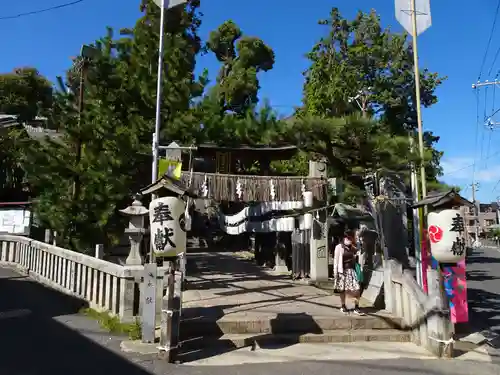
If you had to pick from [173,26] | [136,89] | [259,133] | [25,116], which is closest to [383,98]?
[173,26]

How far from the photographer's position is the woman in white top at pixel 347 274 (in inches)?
357

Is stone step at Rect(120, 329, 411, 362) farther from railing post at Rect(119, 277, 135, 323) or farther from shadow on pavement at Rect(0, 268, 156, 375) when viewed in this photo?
railing post at Rect(119, 277, 135, 323)

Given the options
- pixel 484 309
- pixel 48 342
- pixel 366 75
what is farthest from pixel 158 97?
pixel 366 75

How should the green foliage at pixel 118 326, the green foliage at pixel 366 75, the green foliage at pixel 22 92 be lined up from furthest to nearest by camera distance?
the green foliage at pixel 22 92
the green foliage at pixel 366 75
the green foliage at pixel 118 326

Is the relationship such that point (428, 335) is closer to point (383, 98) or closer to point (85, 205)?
point (85, 205)

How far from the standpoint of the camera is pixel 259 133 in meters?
8.53

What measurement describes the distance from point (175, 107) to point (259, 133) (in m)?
6.38

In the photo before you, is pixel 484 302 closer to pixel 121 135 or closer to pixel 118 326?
pixel 118 326

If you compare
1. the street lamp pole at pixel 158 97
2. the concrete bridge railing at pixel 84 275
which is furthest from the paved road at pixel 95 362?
the street lamp pole at pixel 158 97

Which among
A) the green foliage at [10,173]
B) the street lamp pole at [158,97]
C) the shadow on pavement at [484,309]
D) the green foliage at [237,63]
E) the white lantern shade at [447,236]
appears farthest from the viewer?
the green foliage at [237,63]

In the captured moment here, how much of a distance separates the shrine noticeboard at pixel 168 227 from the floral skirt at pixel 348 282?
3970 mm

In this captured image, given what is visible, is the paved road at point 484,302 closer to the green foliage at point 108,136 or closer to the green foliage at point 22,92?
the green foliage at point 108,136

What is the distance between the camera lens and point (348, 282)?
9141 mm

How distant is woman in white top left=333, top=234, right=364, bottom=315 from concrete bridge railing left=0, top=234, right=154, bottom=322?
4.02 meters
